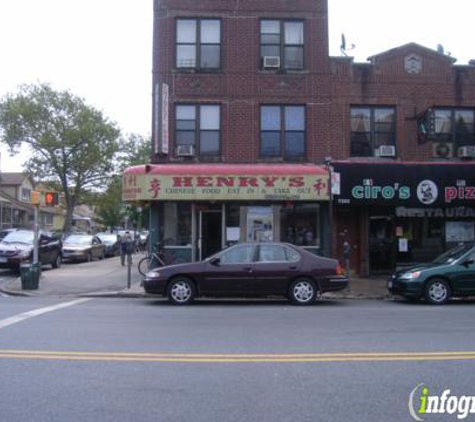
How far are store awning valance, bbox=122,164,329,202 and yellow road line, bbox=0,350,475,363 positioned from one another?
412 inches

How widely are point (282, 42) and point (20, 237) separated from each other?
12260mm

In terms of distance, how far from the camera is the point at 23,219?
5784 cm

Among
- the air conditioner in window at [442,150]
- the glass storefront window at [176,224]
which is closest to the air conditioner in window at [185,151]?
the glass storefront window at [176,224]

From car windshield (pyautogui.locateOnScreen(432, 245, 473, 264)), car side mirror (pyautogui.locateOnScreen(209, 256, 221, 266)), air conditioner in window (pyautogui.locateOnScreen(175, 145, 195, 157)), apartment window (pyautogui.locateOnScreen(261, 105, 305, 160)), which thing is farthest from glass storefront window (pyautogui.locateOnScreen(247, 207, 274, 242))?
car windshield (pyautogui.locateOnScreen(432, 245, 473, 264))

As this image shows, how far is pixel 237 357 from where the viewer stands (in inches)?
275

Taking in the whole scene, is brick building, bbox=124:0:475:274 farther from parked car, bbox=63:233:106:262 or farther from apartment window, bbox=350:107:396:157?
parked car, bbox=63:233:106:262

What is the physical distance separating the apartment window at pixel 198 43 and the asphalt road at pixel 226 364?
1055 cm

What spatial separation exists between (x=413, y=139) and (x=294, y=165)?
429 centimetres

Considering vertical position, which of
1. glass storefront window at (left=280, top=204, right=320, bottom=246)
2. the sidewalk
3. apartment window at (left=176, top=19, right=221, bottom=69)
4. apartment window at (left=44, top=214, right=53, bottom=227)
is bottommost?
the sidewalk

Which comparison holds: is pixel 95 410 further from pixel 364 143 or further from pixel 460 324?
pixel 364 143

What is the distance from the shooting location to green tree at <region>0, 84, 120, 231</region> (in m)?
46.0

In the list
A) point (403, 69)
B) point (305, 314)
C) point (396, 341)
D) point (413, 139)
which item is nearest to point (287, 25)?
point (403, 69)

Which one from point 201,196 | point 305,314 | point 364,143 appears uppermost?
point 364,143

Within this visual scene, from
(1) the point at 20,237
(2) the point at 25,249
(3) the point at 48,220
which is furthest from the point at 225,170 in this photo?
(3) the point at 48,220
